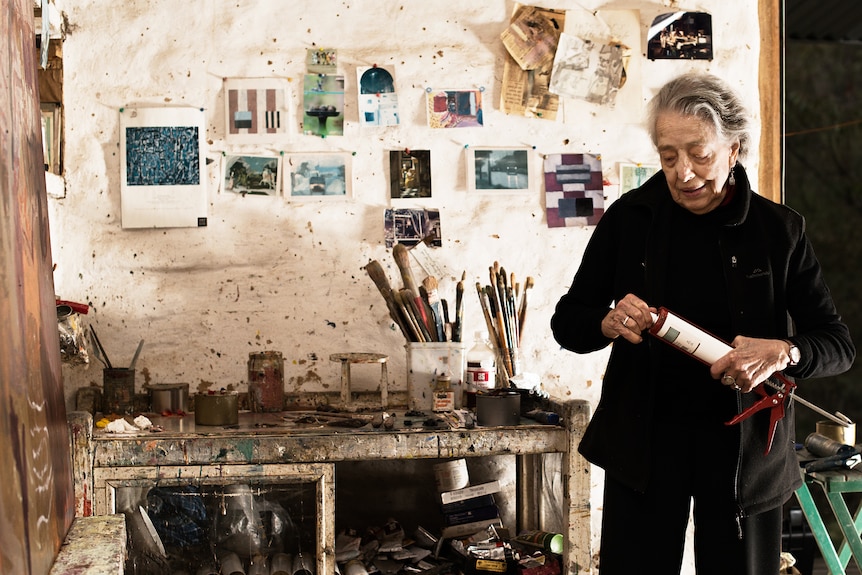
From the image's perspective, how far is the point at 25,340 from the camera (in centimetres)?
120

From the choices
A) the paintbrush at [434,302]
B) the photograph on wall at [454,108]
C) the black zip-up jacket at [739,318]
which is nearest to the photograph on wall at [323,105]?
the photograph on wall at [454,108]

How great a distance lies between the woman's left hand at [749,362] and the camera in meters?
1.69

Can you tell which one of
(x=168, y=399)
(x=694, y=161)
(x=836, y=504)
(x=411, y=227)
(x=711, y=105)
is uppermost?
(x=711, y=105)

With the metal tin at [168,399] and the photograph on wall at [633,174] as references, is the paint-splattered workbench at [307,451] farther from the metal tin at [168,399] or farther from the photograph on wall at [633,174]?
the photograph on wall at [633,174]

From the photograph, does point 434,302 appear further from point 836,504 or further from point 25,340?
point 25,340

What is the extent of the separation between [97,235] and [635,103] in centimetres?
182

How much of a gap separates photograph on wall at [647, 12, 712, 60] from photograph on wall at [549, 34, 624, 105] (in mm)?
136

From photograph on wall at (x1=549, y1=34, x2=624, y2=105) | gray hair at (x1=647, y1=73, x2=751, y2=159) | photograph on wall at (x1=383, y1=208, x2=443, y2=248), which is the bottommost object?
photograph on wall at (x1=383, y1=208, x2=443, y2=248)

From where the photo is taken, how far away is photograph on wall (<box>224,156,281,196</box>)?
285 centimetres

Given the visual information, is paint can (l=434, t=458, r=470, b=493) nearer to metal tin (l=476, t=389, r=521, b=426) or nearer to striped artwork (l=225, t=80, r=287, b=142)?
metal tin (l=476, t=389, r=521, b=426)

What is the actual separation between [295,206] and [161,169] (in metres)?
0.44

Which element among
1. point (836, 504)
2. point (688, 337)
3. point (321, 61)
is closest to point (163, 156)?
point (321, 61)

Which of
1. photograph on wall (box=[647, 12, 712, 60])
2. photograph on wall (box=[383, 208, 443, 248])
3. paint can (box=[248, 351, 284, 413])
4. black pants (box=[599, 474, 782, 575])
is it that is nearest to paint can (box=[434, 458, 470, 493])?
paint can (box=[248, 351, 284, 413])

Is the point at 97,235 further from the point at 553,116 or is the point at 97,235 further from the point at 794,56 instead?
the point at 794,56
